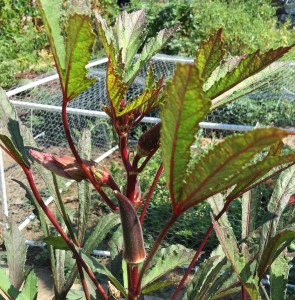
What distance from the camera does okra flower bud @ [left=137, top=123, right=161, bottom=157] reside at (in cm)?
83

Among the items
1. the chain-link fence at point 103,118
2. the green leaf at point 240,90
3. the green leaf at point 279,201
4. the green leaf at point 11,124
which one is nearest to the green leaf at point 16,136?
the green leaf at point 11,124

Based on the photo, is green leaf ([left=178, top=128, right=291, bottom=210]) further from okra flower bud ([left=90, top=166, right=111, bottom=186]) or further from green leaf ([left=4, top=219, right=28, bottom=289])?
green leaf ([left=4, top=219, right=28, bottom=289])

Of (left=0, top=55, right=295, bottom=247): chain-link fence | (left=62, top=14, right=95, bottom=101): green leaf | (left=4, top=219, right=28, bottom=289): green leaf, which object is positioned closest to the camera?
(left=62, top=14, right=95, bottom=101): green leaf

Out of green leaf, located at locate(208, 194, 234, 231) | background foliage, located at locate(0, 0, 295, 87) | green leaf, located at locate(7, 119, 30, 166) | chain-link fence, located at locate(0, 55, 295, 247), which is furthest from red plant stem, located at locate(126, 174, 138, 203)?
background foliage, located at locate(0, 0, 295, 87)

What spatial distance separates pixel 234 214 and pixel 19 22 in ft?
19.5

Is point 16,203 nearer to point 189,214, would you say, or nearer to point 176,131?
point 189,214

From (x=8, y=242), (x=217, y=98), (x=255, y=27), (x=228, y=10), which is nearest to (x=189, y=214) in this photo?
(x=8, y=242)

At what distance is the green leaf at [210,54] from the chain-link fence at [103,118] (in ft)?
6.57

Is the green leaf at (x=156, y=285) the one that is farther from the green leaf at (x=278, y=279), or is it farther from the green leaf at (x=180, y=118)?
the green leaf at (x=180, y=118)

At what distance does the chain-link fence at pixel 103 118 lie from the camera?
344 cm

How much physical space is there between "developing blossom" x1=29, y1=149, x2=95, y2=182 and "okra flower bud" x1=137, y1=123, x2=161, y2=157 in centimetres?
10

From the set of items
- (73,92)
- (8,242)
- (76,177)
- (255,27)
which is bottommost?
(255,27)

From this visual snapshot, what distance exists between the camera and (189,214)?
11.7 feet

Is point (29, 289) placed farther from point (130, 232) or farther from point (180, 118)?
point (180, 118)
